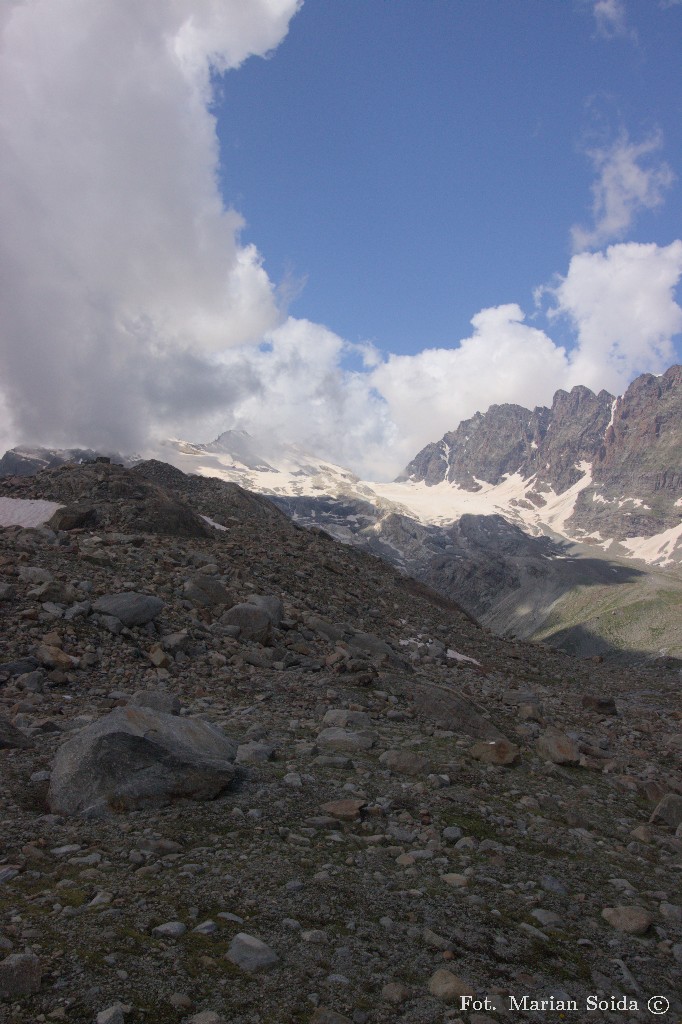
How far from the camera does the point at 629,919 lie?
6.45 metres

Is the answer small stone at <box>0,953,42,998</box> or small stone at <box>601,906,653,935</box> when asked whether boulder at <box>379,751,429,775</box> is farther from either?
small stone at <box>0,953,42,998</box>

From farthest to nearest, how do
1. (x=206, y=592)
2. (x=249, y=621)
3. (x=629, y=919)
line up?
(x=206, y=592)
(x=249, y=621)
(x=629, y=919)

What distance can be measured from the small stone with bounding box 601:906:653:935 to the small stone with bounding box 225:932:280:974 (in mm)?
3642

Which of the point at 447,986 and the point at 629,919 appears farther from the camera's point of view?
the point at 629,919

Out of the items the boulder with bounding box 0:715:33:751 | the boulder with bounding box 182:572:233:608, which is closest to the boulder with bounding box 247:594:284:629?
the boulder with bounding box 182:572:233:608

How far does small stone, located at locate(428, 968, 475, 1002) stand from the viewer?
4.94m

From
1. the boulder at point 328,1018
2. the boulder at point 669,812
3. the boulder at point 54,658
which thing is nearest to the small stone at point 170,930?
the boulder at point 328,1018

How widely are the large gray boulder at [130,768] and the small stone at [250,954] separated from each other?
274 centimetres

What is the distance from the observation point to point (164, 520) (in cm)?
2419

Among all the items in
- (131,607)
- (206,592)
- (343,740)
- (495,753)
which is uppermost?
(206,592)

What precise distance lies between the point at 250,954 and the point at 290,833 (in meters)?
2.32

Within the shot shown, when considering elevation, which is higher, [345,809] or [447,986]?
[345,809]

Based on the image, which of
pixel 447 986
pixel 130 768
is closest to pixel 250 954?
pixel 447 986

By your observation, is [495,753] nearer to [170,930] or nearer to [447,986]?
[447,986]
